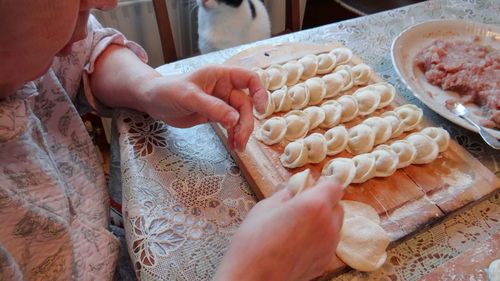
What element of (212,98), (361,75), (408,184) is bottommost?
(408,184)

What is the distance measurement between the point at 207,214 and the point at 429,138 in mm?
583

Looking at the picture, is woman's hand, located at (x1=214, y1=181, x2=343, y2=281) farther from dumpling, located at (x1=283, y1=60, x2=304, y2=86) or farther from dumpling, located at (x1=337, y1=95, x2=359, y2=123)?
dumpling, located at (x1=283, y1=60, x2=304, y2=86)

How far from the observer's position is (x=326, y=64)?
111cm

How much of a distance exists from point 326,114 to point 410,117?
22 centimetres

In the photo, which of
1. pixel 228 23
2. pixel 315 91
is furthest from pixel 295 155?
pixel 228 23

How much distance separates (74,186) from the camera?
83 cm

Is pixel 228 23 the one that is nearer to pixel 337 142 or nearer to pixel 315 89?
pixel 315 89

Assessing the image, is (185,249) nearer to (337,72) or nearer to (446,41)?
(337,72)

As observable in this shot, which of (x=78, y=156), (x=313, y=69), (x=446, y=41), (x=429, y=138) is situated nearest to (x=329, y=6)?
(x=446, y=41)

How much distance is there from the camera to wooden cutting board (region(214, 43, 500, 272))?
0.78 m

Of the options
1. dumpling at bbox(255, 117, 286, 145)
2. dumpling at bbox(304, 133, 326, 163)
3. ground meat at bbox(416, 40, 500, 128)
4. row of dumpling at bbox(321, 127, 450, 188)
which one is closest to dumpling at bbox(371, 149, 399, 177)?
row of dumpling at bbox(321, 127, 450, 188)

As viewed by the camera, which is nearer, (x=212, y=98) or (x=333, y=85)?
(x=212, y=98)

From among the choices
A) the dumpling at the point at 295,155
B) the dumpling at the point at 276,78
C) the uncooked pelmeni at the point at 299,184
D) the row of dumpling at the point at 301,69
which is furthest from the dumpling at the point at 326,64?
the uncooked pelmeni at the point at 299,184

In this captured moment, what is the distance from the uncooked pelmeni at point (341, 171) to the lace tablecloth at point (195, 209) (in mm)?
177
